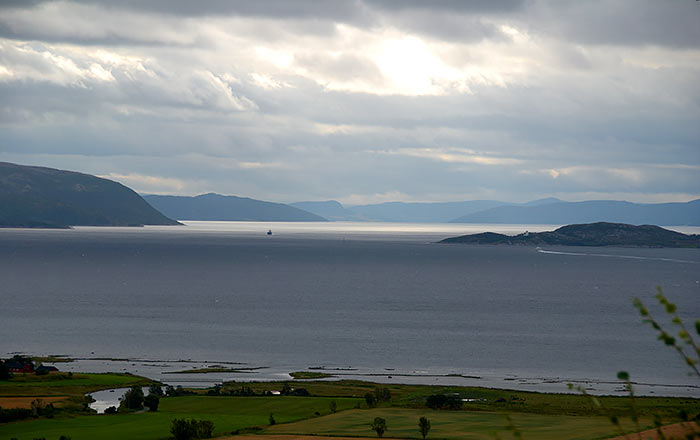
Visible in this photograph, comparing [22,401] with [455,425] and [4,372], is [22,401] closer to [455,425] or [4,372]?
[4,372]

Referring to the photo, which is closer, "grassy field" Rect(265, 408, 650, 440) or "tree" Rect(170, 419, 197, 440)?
"tree" Rect(170, 419, 197, 440)

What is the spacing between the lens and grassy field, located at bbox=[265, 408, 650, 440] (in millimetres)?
50812

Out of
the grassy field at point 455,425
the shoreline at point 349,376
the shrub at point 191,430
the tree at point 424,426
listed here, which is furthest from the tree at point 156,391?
the tree at point 424,426

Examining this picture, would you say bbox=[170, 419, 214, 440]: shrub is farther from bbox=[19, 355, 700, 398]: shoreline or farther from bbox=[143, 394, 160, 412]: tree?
bbox=[19, 355, 700, 398]: shoreline

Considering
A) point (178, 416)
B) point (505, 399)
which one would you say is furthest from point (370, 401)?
point (178, 416)

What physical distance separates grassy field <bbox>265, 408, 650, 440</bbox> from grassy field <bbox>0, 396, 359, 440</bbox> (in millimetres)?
3649

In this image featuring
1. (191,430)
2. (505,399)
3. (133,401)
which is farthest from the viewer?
(505,399)

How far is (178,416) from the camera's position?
58188 millimetres

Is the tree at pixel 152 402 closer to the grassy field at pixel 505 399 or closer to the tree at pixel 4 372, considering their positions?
the grassy field at pixel 505 399

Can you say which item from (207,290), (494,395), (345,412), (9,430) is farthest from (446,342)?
(207,290)

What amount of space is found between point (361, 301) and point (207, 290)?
37233mm

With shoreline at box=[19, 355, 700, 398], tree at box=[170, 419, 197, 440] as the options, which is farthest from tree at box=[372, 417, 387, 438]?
shoreline at box=[19, 355, 700, 398]

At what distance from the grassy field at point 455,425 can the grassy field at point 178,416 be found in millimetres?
3649

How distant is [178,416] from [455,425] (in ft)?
64.5
